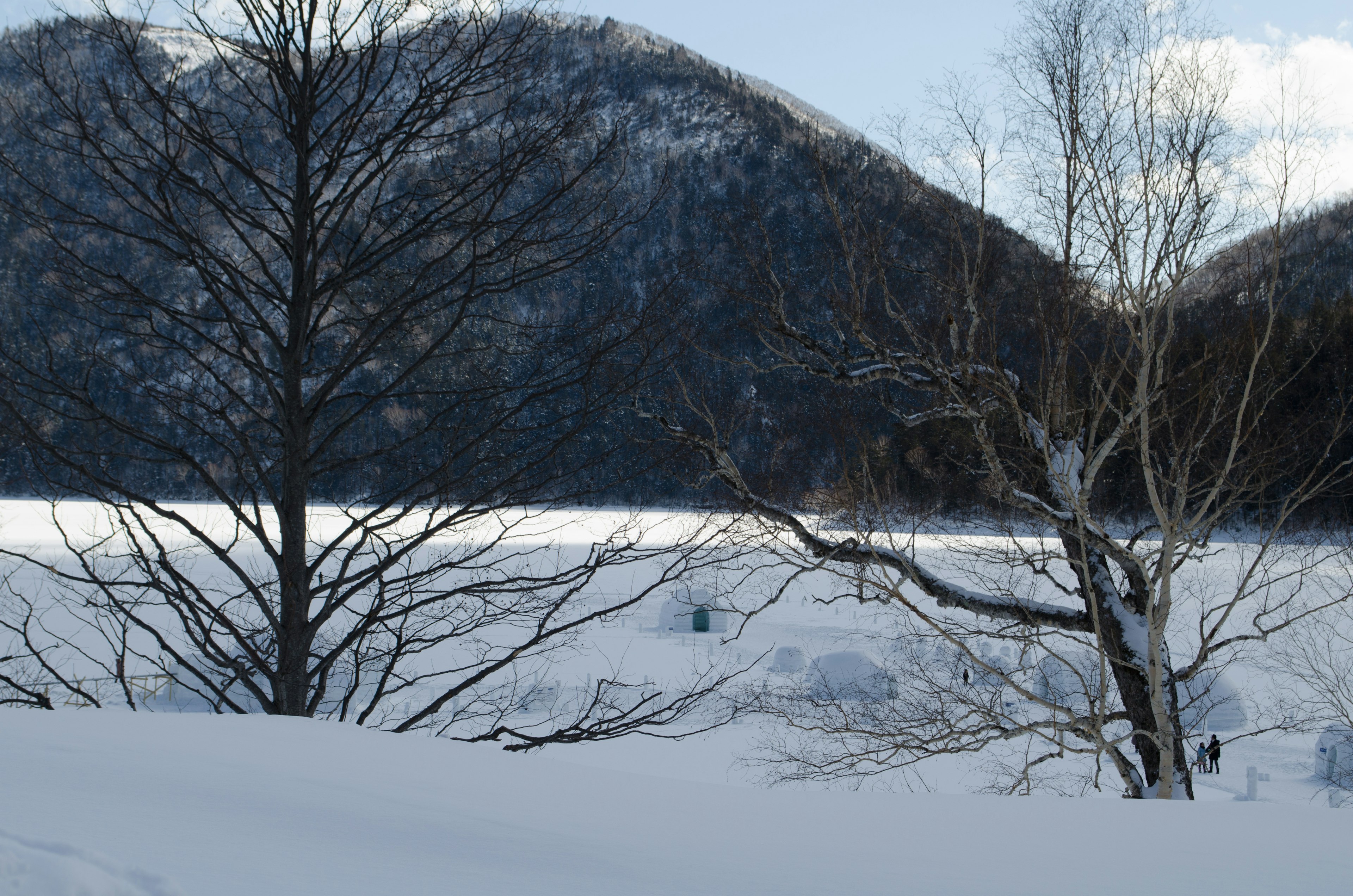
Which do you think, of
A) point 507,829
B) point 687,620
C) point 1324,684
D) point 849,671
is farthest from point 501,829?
point 687,620

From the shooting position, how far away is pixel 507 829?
2102 millimetres

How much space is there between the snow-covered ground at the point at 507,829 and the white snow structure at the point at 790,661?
13531 millimetres

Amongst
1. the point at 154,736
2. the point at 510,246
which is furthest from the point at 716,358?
the point at 154,736

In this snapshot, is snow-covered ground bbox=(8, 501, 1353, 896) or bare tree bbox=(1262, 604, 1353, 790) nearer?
snow-covered ground bbox=(8, 501, 1353, 896)

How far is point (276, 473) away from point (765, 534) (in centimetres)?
419

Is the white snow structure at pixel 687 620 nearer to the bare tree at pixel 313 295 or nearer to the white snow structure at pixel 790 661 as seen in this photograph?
the white snow structure at pixel 790 661

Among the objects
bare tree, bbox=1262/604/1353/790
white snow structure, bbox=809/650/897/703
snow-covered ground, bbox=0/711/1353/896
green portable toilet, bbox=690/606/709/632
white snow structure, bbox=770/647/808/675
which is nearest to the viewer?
snow-covered ground, bbox=0/711/1353/896

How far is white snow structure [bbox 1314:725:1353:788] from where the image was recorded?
36.1 ft

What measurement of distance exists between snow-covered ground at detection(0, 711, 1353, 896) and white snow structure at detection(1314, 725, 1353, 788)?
422 inches

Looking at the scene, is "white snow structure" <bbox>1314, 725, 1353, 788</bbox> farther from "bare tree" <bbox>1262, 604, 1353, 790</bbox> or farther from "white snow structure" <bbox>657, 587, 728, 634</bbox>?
"white snow structure" <bbox>657, 587, 728, 634</bbox>

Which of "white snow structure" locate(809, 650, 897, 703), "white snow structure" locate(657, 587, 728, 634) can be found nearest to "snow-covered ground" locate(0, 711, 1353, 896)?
"white snow structure" locate(809, 650, 897, 703)

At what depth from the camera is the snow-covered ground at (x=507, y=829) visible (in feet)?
5.34

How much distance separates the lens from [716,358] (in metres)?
7.60

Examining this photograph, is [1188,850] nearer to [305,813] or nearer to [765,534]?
[305,813]
